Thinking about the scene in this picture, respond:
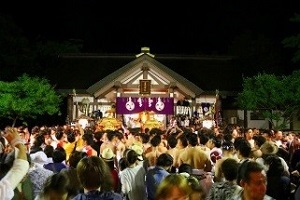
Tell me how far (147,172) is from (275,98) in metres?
23.7

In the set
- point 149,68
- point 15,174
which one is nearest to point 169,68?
point 149,68

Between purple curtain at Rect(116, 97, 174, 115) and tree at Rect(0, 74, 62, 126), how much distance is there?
16.6 feet

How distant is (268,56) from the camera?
1544 inches

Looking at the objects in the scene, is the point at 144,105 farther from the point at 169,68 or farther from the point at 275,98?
the point at 275,98

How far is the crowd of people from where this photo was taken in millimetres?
3857

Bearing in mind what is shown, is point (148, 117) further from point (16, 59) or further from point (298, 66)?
point (298, 66)

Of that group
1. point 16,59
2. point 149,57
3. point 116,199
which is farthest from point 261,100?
point 116,199

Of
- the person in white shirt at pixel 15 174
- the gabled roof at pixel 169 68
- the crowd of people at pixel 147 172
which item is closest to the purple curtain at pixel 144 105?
the gabled roof at pixel 169 68

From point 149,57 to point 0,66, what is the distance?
9.63 m

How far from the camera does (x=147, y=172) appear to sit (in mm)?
6801

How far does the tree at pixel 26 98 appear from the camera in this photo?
2911cm

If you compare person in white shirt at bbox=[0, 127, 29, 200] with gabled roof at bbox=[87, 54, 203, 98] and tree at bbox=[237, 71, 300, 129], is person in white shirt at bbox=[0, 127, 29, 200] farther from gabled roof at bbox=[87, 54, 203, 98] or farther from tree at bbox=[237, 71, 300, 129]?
tree at bbox=[237, 71, 300, 129]

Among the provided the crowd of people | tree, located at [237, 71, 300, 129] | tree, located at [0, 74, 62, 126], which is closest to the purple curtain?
tree, located at [0, 74, 62, 126]

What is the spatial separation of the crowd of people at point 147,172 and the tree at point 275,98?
63.2ft
